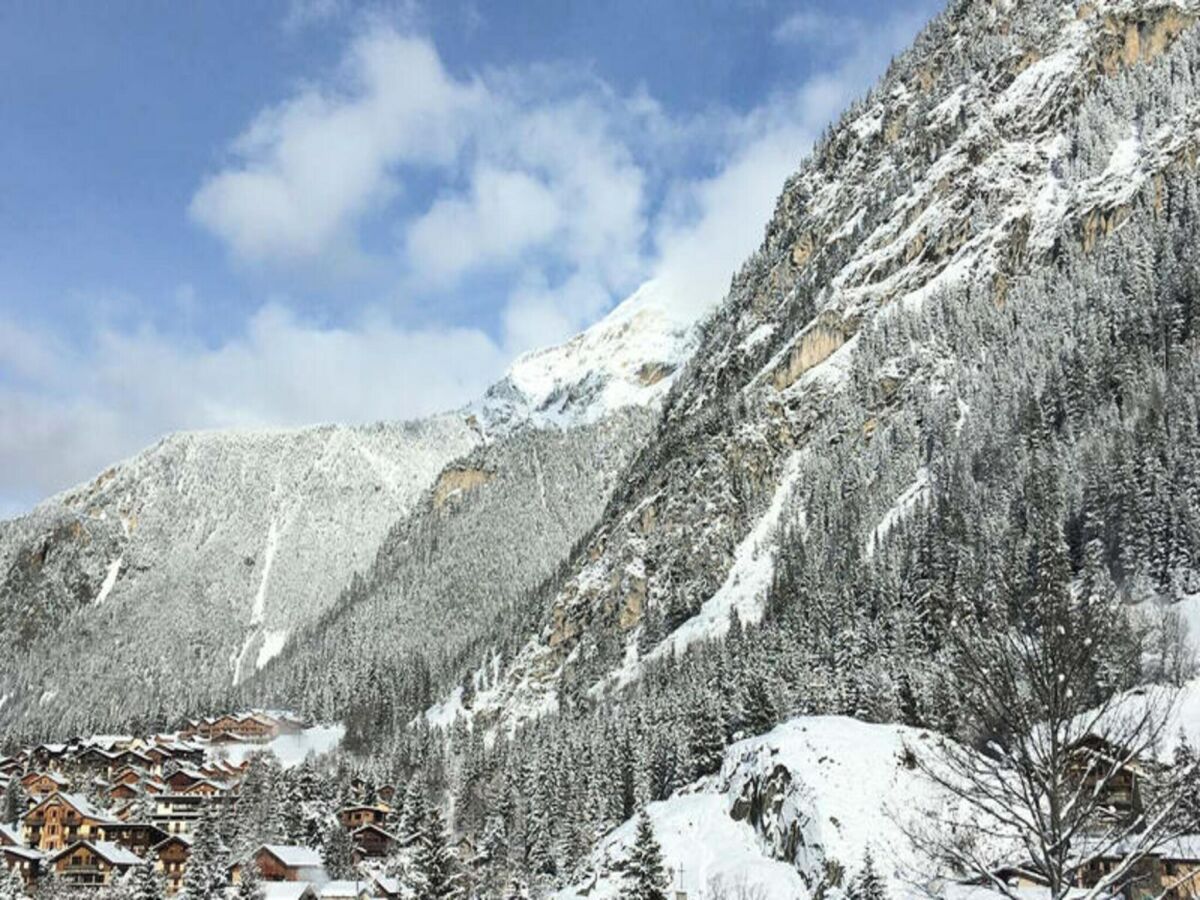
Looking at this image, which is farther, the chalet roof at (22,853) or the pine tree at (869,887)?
the chalet roof at (22,853)

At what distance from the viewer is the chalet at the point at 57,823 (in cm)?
10206

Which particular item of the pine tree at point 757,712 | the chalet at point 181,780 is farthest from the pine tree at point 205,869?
the pine tree at point 757,712

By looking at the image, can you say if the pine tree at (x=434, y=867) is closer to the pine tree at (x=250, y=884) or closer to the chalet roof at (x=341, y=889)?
the pine tree at (x=250, y=884)

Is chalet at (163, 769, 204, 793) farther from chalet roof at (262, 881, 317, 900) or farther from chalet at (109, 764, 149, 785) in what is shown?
chalet roof at (262, 881, 317, 900)

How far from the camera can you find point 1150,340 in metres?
146

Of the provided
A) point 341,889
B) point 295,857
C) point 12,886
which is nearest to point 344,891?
point 341,889

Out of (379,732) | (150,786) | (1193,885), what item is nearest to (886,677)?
(1193,885)

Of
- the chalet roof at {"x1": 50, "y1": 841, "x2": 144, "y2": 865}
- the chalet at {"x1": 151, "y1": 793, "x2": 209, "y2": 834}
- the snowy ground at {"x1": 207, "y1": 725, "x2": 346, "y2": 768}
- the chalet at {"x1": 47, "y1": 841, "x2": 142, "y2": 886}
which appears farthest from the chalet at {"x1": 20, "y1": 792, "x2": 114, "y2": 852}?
the snowy ground at {"x1": 207, "y1": 725, "x2": 346, "y2": 768}

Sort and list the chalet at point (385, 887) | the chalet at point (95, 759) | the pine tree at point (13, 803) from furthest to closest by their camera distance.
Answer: the chalet at point (95, 759) < the pine tree at point (13, 803) < the chalet at point (385, 887)

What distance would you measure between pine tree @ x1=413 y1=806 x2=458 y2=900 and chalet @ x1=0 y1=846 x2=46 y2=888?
163 feet

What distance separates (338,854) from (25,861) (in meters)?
25.5

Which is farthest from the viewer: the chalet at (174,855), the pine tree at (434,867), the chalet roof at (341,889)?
the chalet at (174,855)

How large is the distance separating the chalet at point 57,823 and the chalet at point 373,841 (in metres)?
24.0

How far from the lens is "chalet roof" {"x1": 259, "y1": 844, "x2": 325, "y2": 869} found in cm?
8394
